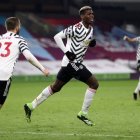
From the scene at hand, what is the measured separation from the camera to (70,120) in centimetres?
1516

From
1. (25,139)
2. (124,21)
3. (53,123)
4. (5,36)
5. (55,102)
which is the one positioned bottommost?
(124,21)

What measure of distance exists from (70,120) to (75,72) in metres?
1.34

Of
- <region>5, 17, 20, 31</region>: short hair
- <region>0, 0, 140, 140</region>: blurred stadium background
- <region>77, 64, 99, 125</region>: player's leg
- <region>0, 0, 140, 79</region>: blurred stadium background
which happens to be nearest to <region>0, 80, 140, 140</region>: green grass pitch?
<region>0, 0, 140, 140</region>: blurred stadium background

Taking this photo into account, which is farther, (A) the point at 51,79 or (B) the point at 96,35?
(B) the point at 96,35

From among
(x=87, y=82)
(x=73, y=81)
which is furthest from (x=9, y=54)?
(x=73, y=81)

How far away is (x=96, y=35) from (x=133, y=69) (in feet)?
16.5

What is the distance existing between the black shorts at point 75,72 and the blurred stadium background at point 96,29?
20.8 meters

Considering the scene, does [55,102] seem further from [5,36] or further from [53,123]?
[5,36]

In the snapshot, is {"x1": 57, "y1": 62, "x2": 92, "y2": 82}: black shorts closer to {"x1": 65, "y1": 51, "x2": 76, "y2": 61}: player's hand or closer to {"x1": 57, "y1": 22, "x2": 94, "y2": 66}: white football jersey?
{"x1": 57, "y1": 22, "x2": 94, "y2": 66}: white football jersey

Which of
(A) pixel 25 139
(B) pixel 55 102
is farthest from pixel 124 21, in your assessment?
(A) pixel 25 139

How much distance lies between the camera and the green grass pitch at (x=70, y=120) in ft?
40.5

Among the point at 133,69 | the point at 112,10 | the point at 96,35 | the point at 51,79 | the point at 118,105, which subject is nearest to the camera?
the point at 118,105

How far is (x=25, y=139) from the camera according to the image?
464 inches

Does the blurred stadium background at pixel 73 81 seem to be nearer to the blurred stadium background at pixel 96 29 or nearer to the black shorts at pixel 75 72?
the blurred stadium background at pixel 96 29
